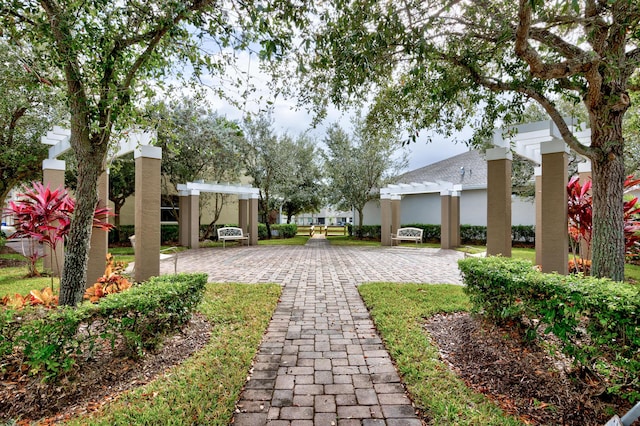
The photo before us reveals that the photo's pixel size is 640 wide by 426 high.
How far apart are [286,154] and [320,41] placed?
13.9 metres

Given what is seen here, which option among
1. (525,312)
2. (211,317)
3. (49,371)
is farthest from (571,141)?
(49,371)

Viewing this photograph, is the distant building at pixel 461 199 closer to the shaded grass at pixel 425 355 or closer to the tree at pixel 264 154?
the tree at pixel 264 154

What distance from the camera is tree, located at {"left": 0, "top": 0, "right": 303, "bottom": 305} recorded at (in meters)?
3.23

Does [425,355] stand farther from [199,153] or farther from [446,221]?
[199,153]

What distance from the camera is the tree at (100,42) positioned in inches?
127

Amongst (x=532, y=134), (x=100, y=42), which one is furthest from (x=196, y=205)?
(x=532, y=134)

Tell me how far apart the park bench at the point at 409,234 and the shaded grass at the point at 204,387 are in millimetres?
12602

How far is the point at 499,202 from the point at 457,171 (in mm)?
15562

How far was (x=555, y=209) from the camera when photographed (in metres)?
5.54

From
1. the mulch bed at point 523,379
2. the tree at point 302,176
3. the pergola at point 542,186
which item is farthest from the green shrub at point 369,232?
the mulch bed at point 523,379

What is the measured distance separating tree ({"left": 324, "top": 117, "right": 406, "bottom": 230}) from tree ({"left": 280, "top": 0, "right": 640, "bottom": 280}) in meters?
11.4

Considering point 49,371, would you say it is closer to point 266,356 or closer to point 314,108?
point 266,356

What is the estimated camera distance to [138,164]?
19.3ft

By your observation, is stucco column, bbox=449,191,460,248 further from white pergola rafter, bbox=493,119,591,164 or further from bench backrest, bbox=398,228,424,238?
white pergola rafter, bbox=493,119,591,164
